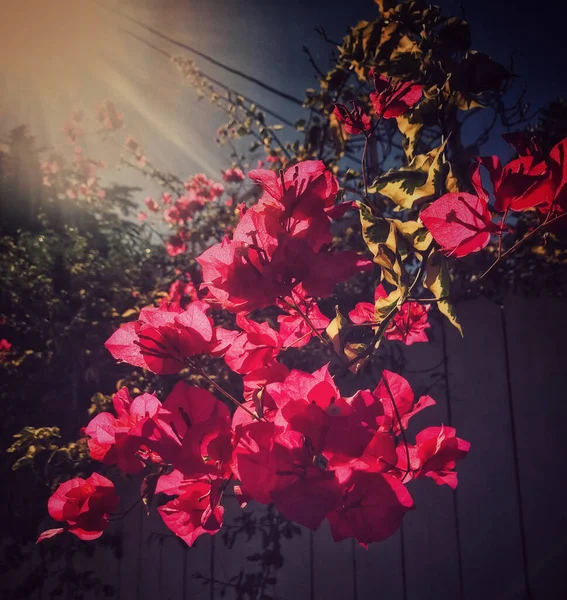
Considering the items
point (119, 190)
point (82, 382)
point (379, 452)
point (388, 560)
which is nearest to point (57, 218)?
point (119, 190)

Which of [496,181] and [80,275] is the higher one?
[80,275]

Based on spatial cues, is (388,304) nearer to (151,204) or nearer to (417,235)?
(417,235)

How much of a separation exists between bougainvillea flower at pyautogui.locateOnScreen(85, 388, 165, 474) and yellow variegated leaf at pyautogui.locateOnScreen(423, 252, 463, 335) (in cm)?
41

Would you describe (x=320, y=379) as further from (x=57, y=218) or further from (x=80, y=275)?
(x=57, y=218)

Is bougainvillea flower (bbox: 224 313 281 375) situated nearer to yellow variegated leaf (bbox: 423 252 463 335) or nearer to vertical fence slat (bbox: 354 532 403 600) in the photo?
yellow variegated leaf (bbox: 423 252 463 335)

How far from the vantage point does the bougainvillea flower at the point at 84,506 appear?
1.84 ft

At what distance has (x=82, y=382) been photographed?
1.95 m

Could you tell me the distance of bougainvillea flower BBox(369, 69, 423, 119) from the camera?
1.96 ft

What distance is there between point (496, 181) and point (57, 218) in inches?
159

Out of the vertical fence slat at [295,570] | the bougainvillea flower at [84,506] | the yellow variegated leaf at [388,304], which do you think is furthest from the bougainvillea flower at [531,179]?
the vertical fence slat at [295,570]

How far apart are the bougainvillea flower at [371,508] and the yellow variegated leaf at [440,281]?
0.22 metres

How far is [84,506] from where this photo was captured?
563mm

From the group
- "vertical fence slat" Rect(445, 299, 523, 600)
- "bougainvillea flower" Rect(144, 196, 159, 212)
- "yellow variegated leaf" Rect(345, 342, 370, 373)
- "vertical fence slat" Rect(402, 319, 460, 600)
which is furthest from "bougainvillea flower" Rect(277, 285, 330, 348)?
"bougainvillea flower" Rect(144, 196, 159, 212)

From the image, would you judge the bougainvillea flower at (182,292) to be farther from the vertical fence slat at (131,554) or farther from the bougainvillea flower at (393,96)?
the bougainvillea flower at (393,96)
